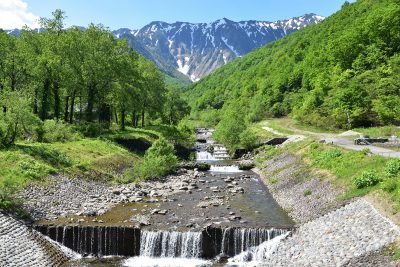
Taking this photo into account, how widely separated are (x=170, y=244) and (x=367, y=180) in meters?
16.6

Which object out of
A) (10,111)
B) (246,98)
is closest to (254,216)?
(10,111)

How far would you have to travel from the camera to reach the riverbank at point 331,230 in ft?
69.7

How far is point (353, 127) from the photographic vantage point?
79.4 m

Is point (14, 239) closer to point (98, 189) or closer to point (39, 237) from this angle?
point (39, 237)

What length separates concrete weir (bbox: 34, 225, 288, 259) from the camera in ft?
95.3

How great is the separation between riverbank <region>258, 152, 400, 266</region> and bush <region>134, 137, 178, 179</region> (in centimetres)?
1778

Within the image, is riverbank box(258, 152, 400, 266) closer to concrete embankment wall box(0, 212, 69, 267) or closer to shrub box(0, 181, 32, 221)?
concrete embankment wall box(0, 212, 69, 267)

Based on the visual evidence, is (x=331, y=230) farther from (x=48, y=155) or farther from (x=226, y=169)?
(x=226, y=169)

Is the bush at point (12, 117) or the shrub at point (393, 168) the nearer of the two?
the shrub at point (393, 168)

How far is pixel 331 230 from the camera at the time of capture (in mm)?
25719

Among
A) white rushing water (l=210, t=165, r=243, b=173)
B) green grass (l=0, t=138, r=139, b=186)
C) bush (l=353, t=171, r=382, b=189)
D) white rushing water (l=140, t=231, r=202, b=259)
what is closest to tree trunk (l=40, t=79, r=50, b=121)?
green grass (l=0, t=138, r=139, b=186)

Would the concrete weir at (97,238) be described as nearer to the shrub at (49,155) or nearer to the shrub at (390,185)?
the shrub at (49,155)

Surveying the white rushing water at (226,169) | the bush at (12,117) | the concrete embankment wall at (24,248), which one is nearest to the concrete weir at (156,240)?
the concrete embankment wall at (24,248)

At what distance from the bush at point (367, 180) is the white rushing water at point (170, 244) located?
534 inches
